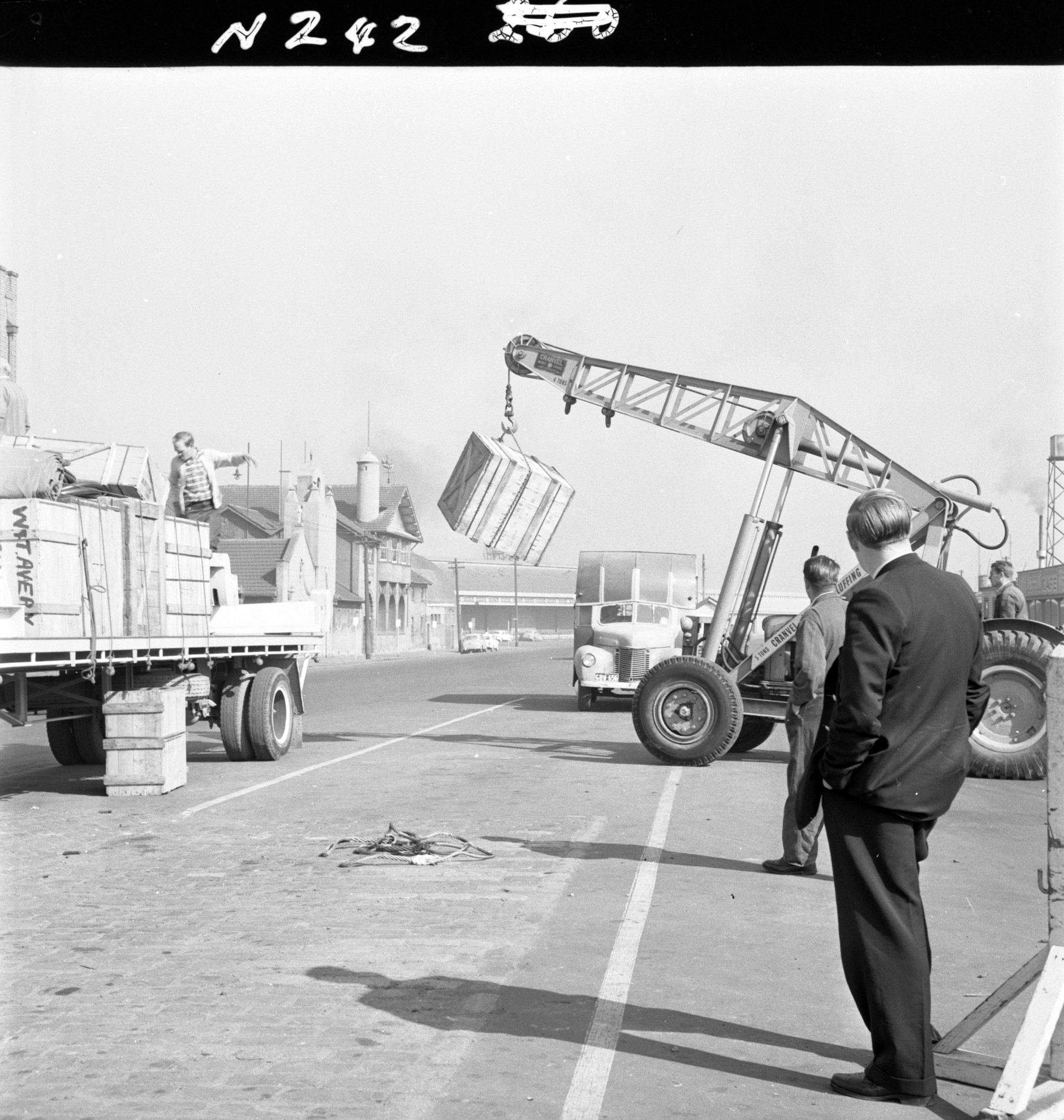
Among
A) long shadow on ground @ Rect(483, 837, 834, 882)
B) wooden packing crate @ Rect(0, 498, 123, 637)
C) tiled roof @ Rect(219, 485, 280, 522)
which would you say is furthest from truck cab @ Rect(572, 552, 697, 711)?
tiled roof @ Rect(219, 485, 280, 522)

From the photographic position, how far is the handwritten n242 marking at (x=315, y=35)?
538cm

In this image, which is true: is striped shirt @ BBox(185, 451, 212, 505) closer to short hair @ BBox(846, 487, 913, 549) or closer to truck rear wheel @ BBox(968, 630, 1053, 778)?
truck rear wheel @ BBox(968, 630, 1053, 778)

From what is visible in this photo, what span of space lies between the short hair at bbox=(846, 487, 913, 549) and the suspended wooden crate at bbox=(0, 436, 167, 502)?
26.9 feet

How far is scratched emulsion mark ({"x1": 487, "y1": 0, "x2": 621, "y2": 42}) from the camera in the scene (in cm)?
530

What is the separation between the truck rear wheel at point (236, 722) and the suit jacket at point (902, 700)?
10.5 m

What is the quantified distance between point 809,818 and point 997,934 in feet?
8.73

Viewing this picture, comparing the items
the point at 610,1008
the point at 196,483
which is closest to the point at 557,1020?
the point at 610,1008

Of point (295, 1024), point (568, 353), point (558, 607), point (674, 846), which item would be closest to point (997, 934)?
point (674, 846)

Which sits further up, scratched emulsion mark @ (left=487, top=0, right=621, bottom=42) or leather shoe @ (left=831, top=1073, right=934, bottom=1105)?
scratched emulsion mark @ (left=487, top=0, right=621, bottom=42)

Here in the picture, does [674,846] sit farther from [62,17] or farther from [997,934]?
[62,17]

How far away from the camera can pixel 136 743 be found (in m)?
11.2

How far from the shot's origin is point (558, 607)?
132500 millimetres

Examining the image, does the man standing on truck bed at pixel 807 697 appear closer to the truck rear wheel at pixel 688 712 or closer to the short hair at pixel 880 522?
the short hair at pixel 880 522

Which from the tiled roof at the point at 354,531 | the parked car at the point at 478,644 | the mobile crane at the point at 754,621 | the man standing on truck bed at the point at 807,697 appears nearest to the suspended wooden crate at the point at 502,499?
the mobile crane at the point at 754,621
